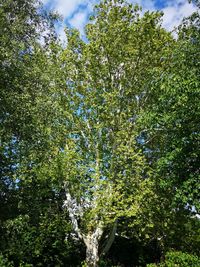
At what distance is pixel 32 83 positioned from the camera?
12.2 meters

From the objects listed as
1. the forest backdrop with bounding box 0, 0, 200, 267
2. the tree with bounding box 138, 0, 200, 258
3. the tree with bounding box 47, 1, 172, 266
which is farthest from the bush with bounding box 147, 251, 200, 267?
Result: the tree with bounding box 47, 1, 172, 266

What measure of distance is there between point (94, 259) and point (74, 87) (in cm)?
1066

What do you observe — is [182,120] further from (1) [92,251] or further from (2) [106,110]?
(1) [92,251]

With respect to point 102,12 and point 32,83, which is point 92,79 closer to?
point 102,12

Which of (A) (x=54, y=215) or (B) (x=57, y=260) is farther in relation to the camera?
(B) (x=57, y=260)

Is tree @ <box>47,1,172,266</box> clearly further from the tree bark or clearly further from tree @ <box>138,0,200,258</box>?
tree @ <box>138,0,200,258</box>

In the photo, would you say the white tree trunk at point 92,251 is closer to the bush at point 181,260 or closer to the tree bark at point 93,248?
the tree bark at point 93,248

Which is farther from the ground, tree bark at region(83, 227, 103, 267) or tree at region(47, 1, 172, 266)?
tree at region(47, 1, 172, 266)

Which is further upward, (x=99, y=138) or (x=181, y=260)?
(x=99, y=138)

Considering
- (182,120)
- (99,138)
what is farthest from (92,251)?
(182,120)

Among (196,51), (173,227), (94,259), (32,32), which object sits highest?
(32,32)

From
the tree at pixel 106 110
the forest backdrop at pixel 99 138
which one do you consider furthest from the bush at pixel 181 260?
the tree at pixel 106 110

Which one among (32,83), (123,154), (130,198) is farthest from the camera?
(123,154)

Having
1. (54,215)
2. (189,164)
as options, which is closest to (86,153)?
(54,215)
